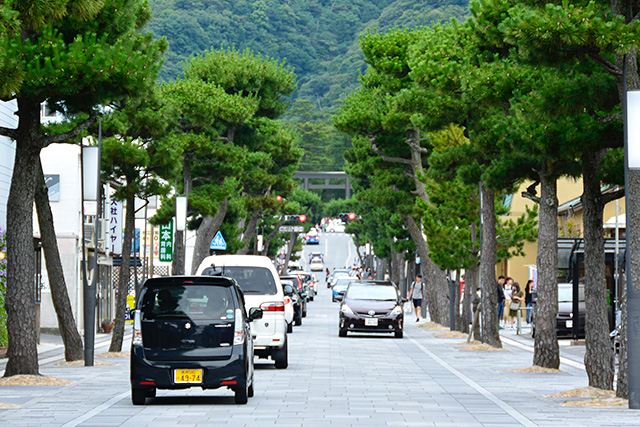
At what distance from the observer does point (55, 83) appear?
52.7 feet

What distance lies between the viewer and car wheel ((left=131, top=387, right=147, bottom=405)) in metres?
14.0

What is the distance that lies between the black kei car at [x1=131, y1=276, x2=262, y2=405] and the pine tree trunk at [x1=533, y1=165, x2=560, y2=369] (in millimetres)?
8202

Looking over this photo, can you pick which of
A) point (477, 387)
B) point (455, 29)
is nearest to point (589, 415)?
point (477, 387)

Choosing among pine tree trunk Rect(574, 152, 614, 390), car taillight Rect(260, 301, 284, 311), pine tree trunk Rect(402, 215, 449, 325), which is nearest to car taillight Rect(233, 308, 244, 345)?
pine tree trunk Rect(574, 152, 614, 390)

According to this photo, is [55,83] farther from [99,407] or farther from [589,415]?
[589,415]

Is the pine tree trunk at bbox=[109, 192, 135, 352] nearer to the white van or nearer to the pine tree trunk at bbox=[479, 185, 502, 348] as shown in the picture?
the white van

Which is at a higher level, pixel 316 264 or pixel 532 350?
pixel 316 264

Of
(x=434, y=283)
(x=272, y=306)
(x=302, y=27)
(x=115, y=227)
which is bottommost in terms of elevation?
(x=272, y=306)

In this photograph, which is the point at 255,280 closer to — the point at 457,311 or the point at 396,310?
the point at 396,310

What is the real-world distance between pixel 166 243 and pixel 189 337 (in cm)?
3406

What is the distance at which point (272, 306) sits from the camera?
20.4m

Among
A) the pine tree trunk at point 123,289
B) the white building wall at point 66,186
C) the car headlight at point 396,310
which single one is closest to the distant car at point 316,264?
the white building wall at point 66,186

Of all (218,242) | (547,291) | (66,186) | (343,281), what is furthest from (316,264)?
(547,291)

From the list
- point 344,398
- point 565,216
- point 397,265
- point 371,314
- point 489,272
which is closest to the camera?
point 344,398
